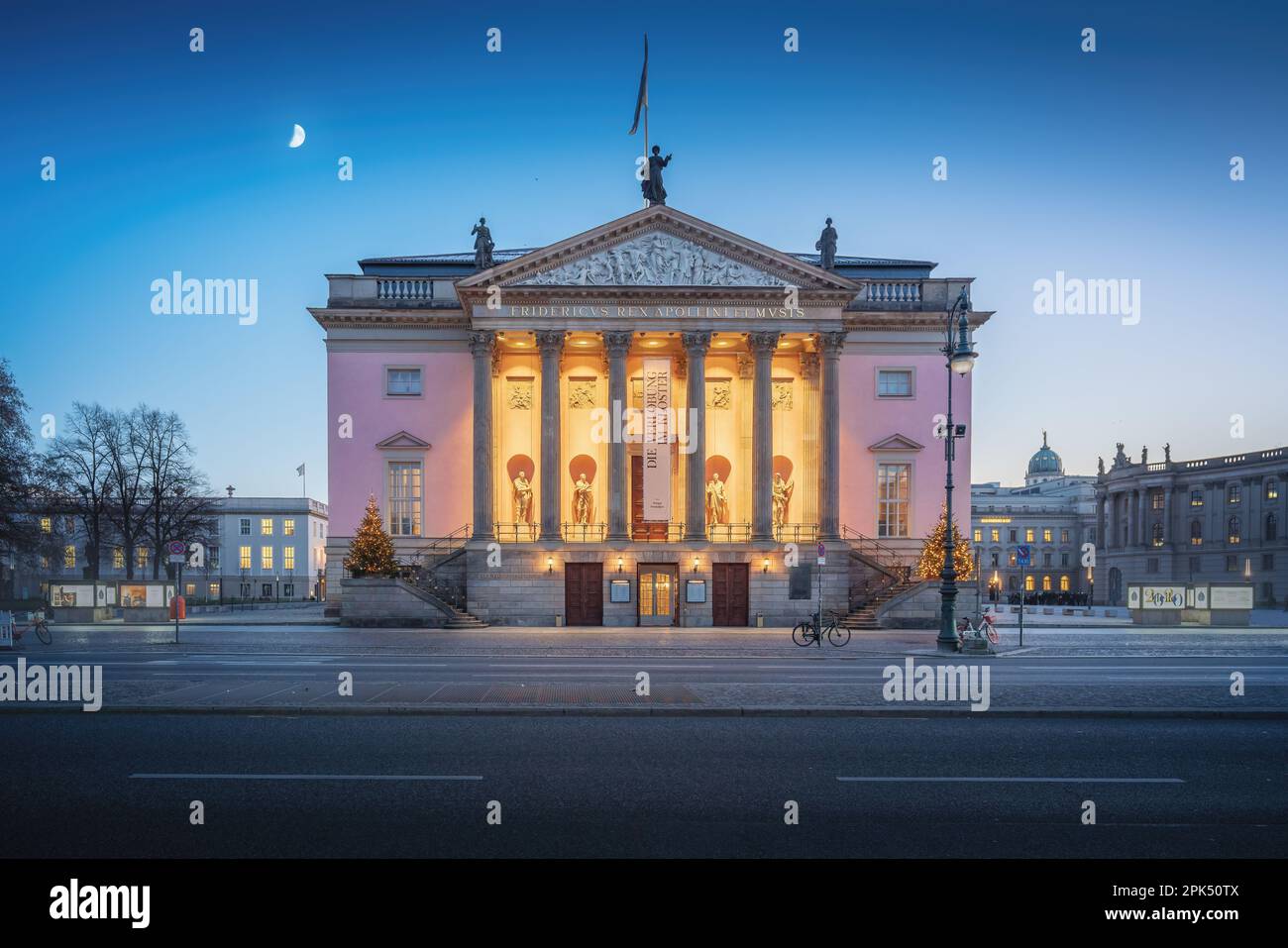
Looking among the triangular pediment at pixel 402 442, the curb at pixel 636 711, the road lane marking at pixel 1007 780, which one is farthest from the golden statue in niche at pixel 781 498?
the road lane marking at pixel 1007 780

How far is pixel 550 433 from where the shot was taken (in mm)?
37938

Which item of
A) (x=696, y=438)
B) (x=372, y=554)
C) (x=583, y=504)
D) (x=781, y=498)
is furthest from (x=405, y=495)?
(x=781, y=498)

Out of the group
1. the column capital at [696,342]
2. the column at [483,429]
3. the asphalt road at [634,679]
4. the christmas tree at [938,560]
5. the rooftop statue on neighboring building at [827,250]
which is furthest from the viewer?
the rooftop statue on neighboring building at [827,250]

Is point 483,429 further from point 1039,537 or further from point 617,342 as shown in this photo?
point 1039,537

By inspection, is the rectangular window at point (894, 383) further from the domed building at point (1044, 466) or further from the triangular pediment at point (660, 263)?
the domed building at point (1044, 466)

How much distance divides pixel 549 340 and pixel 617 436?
5.71m

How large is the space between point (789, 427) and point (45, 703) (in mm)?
34817

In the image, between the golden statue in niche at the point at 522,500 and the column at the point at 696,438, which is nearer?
the column at the point at 696,438

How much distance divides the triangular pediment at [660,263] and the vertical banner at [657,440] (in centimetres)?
426

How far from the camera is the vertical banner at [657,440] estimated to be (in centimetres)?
3706

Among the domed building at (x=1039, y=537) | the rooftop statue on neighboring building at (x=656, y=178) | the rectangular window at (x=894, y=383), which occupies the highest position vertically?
the rooftop statue on neighboring building at (x=656, y=178)

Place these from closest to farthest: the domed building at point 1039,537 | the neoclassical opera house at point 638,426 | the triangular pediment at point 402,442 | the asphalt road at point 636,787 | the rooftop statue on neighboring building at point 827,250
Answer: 1. the asphalt road at point 636,787
2. the neoclassical opera house at point 638,426
3. the rooftop statue on neighboring building at point 827,250
4. the triangular pediment at point 402,442
5. the domed building at point 1039,537

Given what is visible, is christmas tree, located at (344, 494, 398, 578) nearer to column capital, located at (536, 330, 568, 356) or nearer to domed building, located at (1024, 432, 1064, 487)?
column capital, located at (536, 330, 568, 356)

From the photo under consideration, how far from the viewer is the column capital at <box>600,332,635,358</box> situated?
1497 inches
